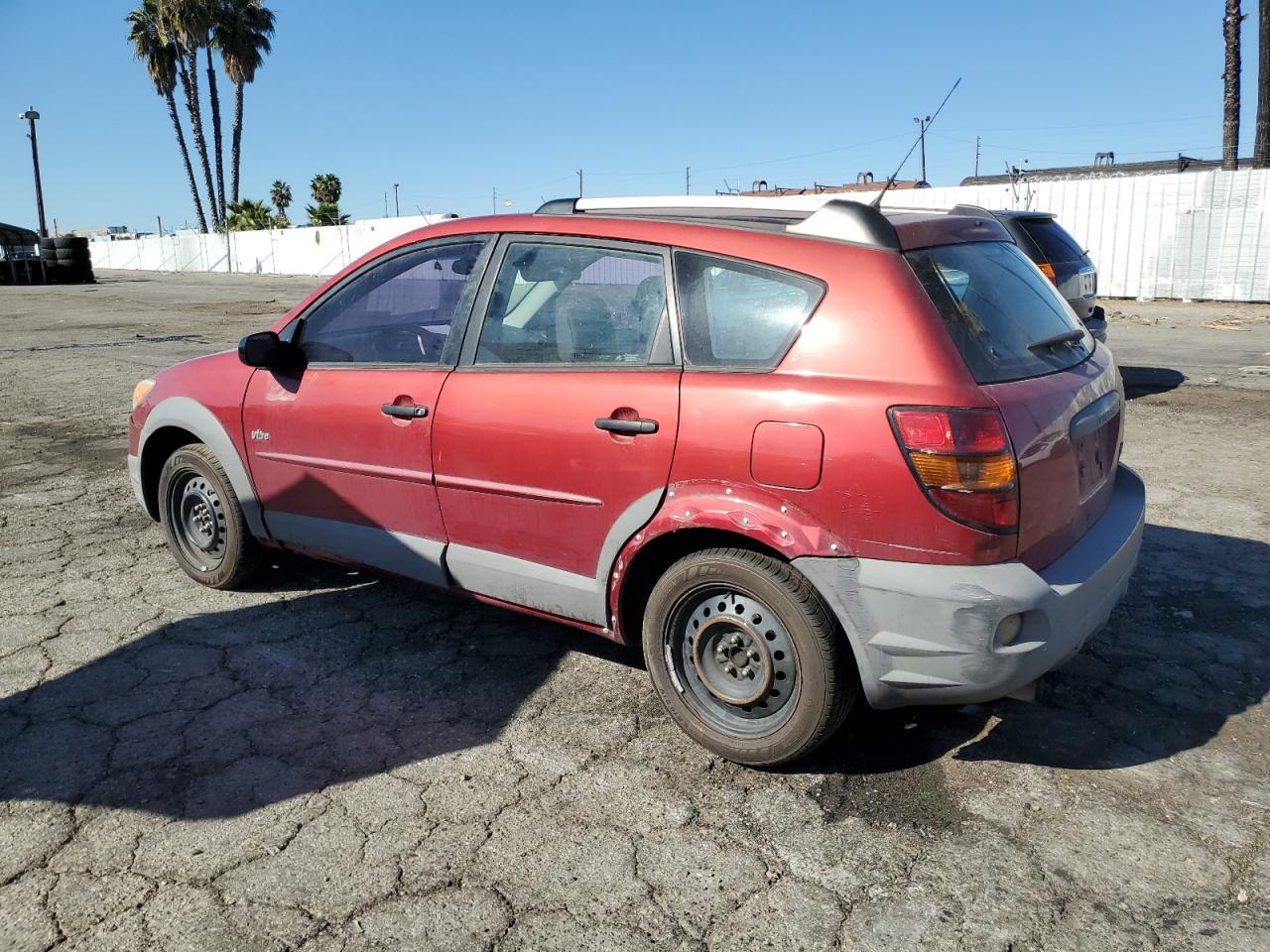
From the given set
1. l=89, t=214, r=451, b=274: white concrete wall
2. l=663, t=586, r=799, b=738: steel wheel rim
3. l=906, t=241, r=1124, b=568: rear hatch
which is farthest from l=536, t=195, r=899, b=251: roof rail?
l=89, t=214, r=451, b=274: white concrete wall

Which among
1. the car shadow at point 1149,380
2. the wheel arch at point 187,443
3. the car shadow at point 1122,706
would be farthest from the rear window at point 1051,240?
the wheel arch at point 187,443

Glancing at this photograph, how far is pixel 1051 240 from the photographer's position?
8.90 m

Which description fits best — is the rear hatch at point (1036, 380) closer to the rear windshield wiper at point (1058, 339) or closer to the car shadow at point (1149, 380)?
the rear windshield wiper at point (1058, 339)

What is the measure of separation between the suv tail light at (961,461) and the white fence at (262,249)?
102ft

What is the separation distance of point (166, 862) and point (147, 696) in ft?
3.54

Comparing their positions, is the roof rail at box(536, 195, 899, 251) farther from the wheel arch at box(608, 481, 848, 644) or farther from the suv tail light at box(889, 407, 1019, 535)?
the wheel arch at box(608, 481, 848, 644)

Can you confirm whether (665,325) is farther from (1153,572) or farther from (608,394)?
(1153,572)

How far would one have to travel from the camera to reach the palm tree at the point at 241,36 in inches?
1980

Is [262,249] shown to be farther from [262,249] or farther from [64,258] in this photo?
[64,258]

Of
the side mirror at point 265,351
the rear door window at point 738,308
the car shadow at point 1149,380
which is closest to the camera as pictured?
the rear door window at point 738,308

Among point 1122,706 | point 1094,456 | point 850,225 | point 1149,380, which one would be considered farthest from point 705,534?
point 1149,380

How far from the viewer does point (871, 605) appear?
2.71 m

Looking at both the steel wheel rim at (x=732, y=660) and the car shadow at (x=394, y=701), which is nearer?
the steel wheel rim at (x=732, y=660)

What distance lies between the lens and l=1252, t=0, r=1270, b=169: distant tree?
20.3 meters
